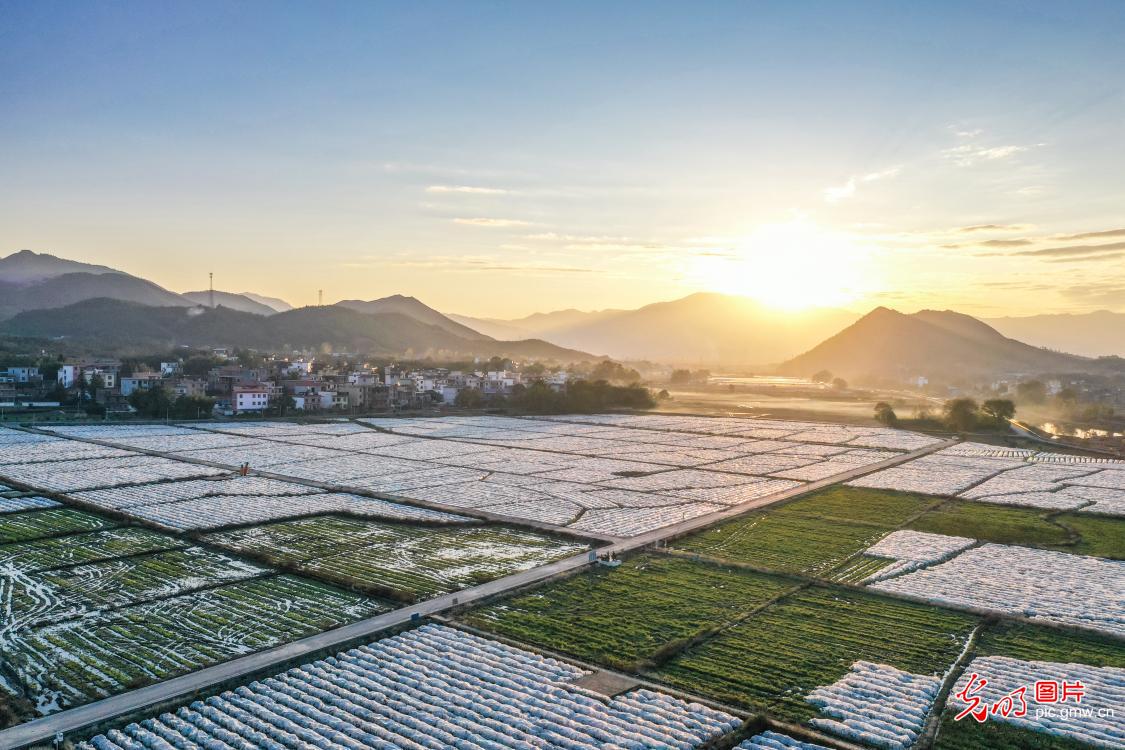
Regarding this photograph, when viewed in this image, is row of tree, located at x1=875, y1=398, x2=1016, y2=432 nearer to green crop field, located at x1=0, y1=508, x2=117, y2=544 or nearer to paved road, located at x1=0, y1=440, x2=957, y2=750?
paved road, located at x1=0, y1=440, x2=957, y2=750

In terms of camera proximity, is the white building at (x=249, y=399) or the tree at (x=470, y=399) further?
the tree at (x=470, y=399)

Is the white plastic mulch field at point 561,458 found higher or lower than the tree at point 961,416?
lower

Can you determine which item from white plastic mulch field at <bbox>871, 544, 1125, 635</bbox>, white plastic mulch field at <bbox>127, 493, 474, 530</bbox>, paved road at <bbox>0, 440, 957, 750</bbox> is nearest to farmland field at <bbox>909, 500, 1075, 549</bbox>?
white plastic mulch field at <bbox>871, 544, 1125, 635</bbox>

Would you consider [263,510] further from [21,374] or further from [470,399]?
[21,374]

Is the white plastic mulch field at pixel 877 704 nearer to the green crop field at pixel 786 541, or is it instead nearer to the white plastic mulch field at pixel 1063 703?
the white plastic mulch field at pixel 1063 703

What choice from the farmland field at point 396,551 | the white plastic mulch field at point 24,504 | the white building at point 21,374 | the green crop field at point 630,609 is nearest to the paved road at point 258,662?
the farmland field at point 396,551

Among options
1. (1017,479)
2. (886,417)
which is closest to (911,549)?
(1017,479)

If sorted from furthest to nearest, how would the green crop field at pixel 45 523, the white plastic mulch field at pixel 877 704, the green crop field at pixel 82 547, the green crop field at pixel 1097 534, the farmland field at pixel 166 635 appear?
the green crop field at pixel 1097 534, the green crop field at pixel 45 523, the green crop field at pixel 82 547, the farmland field at pixel 166 635, the white plastic mulch field at pixel 877 704
